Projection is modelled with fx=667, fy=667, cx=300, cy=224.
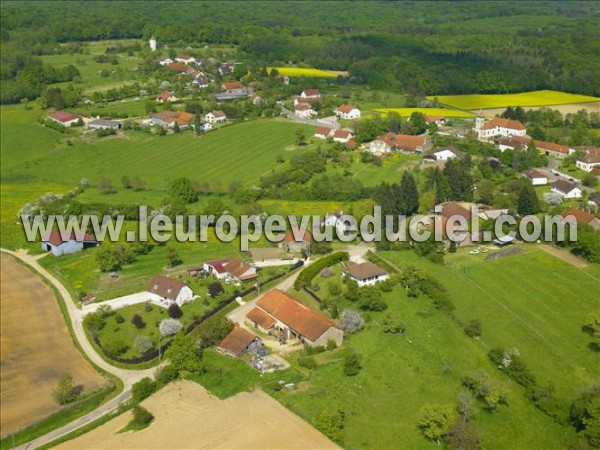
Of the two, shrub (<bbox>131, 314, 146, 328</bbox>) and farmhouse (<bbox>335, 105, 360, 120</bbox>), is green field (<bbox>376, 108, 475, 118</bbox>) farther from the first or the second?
shrub (<bbox>131, 314, 146, 328</bbox>)

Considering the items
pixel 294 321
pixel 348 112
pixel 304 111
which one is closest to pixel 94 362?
pixel 294 321

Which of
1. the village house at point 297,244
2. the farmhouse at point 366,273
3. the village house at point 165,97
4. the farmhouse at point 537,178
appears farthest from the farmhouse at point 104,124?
the farmhouse at point 537,178

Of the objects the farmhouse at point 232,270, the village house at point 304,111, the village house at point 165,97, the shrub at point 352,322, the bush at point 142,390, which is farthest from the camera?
the village house at point 165,97

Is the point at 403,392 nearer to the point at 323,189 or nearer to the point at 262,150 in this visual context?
the point at 323,189

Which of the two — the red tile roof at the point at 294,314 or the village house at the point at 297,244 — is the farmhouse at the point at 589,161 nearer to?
the village house at the point at 297,244

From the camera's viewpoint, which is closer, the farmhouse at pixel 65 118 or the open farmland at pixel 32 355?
the open farmland at pixel 32 355

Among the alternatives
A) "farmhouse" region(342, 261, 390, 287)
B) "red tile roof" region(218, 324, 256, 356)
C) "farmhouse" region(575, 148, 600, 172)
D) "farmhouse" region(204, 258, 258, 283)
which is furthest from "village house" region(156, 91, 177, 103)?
"red tile roof" region(218, 324, 256, 356)

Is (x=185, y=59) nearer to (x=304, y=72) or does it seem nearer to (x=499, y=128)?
(x=304, y=72)
